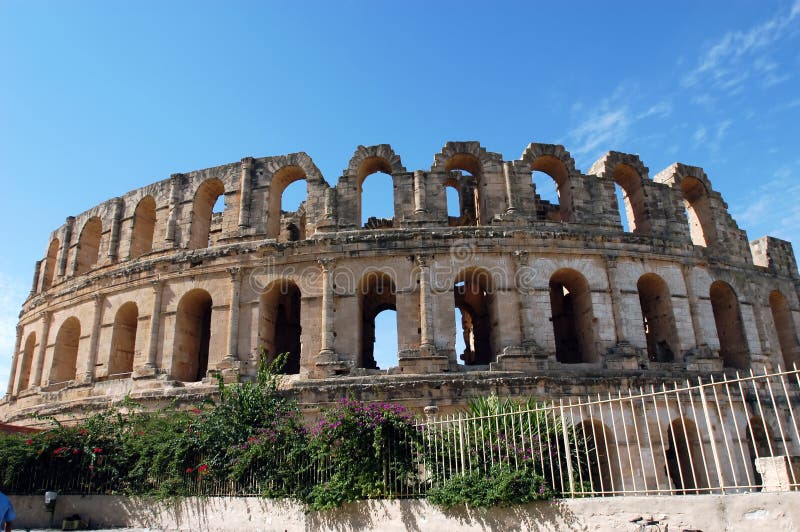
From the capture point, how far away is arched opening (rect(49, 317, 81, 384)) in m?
19.5

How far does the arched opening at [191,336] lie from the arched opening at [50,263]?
8404mm

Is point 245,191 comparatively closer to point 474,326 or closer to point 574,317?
point 474,326

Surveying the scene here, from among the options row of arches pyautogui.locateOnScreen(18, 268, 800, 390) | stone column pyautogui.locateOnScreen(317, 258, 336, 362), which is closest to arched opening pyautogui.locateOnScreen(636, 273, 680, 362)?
row of arches pyautogui.locateOnScreen(18, 268, 800, 390)

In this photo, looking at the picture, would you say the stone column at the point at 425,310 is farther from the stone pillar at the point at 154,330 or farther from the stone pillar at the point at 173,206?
the stone pillar at the point at 173,206

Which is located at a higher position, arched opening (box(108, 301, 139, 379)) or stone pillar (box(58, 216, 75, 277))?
stone pillar (box(58, 216, 75, 277))

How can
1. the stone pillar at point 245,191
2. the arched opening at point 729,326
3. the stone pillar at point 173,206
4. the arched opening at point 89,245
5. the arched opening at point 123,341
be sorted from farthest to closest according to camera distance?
the arched opening at point 89,245 < the stone pillar at point 173,206 < the arched opening at point 123,341 < the stone pillar at point 245,191 < the arched opening at point 729,326

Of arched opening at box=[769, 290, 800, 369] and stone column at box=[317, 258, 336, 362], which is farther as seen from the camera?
arched opening at box=[769, 290, 800, 369]

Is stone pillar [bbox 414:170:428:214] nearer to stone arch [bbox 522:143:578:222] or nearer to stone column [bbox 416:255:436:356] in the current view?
stone column [bbox 416:255:436:356]

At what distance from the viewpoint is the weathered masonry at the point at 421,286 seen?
15352mm

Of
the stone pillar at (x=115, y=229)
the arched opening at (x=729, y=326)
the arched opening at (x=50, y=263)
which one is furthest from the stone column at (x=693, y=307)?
the arched opening at (x=50, y=263)

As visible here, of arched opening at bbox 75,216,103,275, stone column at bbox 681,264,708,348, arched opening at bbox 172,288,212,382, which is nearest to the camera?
stone column at bbox 681,264,708,348

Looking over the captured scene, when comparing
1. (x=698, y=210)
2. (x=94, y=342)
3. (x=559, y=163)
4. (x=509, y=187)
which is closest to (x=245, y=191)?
(x=94, y=342)

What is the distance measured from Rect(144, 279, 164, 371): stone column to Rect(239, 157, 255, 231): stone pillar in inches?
121

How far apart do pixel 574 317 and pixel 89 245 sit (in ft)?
57.4
